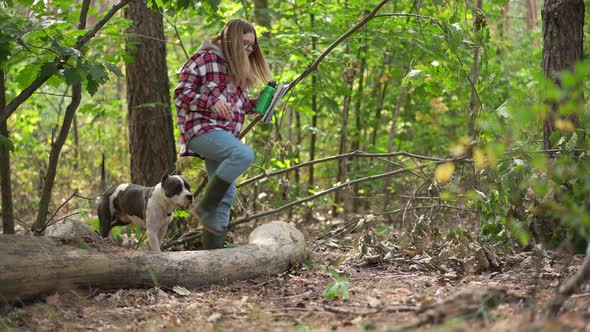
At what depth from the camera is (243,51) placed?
5281 millimetres

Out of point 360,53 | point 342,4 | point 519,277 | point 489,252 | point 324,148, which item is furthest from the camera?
point 324,148

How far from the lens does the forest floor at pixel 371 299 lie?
309 cm

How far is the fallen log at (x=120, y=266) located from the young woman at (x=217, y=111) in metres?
0.47

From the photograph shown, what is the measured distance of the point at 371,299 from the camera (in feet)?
12.8

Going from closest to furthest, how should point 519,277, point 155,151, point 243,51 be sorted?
point 519,277
point 243,51
point 155,151

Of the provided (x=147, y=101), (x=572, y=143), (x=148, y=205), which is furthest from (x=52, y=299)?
(x=572, y=143)

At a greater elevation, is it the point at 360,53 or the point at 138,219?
the point at 360,53

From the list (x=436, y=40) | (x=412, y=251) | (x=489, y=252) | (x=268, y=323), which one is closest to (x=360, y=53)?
(x=436, y=40)

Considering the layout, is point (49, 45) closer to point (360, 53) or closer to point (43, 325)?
point (43, 325)

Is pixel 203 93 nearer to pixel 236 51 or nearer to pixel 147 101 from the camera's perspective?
pixel 236 51

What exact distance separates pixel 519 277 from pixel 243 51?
2.86 meters

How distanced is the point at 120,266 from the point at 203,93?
5.42 feet

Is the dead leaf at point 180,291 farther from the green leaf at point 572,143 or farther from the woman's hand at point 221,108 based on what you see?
the green leaf at point 572,143

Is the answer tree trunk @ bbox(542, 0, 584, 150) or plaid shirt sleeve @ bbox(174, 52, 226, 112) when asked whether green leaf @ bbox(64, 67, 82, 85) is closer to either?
plaid shirt sleeve @ bbox(174, 52, 226, 112)
